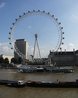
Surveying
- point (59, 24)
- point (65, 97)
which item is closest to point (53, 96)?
point (65, 97)

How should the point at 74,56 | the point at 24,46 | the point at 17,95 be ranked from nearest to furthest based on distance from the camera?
the point at 17,95
the point at 24,46
the point at 74,56

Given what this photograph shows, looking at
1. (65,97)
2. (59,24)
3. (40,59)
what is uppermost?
(59,24)

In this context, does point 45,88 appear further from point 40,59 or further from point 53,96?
point 40,59

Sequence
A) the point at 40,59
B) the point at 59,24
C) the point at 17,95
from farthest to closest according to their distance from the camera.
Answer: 1. the point at 40,59
2. the point at 59,24
3. the point at 17,95

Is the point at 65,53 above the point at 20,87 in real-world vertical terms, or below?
above

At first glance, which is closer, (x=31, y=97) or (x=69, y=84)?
(x=31, y=97)

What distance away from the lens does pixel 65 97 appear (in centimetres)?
2294

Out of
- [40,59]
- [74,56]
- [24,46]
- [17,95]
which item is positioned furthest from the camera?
[74,56]

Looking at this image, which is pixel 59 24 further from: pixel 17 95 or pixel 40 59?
pixel 17 95

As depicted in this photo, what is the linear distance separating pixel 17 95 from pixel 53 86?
629cm

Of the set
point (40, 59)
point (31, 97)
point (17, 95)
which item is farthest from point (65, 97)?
point (40, 59)

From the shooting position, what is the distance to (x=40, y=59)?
209 ft

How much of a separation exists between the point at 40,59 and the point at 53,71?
4219 millimetres

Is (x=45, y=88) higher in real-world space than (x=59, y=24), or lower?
lower
